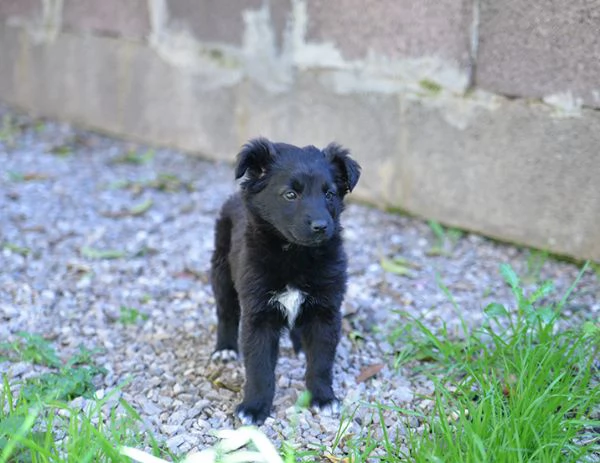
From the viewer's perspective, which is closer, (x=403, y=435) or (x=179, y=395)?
(x=403, y=435)

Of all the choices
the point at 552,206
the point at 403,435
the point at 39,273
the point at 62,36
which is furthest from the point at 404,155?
the point at 62,36

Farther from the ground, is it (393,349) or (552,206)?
(552,206)

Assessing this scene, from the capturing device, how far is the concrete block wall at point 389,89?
4.61 m

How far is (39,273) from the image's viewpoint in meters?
4.74

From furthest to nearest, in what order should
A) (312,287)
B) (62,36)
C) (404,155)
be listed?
(62,36)
(404,155)
(312,287)

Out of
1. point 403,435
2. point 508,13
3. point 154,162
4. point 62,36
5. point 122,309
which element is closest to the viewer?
point 403,435

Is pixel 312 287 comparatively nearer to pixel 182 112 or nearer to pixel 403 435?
pixel 403 435

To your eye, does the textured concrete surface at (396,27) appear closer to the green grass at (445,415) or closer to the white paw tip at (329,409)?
the green grass at (445,415)

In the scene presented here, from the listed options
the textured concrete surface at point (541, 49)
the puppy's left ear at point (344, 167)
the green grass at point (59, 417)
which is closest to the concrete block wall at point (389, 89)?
the textured concrete surface at point (541, 49)

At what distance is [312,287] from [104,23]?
4.52 meters

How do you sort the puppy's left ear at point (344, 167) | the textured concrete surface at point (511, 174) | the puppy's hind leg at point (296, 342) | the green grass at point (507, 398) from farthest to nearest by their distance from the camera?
the textured concrete surface at point (511, 174)
the puppy's hind leg at point (296, 342)
the puppy's left ear at point (344, 167)
the green grass at point (507, 398)

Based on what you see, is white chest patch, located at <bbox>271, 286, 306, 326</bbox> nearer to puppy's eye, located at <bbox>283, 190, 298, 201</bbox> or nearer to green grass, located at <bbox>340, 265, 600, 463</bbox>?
puppy's eye, located at <bbox>283, 190, 298, 201</bbox>

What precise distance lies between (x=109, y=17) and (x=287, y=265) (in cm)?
438

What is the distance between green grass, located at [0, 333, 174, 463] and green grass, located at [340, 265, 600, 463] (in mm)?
813
